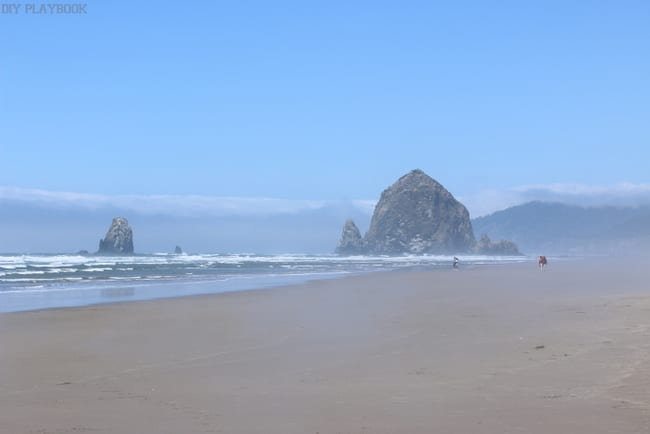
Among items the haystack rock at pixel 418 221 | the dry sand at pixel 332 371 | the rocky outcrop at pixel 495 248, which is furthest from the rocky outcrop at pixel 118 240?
the dry sand at pixel 332 371

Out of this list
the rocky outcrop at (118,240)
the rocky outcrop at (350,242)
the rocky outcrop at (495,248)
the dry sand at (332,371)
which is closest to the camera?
the dry sand at (332,371)

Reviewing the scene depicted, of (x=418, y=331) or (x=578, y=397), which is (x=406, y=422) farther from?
(x=418, y=331)

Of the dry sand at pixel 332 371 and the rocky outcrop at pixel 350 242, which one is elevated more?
the rocky outcrop at pixel 350 242

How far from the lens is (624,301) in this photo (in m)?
19.7

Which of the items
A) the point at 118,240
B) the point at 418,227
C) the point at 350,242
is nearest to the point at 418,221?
the point at 418,227

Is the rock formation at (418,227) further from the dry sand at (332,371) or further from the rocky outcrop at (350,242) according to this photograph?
the dry sand at (332,371)

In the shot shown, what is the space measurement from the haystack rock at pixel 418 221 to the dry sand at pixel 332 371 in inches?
4859

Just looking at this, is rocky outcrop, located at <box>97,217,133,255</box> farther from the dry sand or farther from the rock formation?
the dry sand

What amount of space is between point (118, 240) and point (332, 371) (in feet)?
353

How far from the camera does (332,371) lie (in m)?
9.96

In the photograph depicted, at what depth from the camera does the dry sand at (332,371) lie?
711 centimetres

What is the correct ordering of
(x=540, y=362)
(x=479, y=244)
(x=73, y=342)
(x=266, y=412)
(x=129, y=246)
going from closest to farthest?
1. (x=266, y=412)
2. (x=540, y=362)
3. (x=73, y=342)
4. (x=129, y=246)
5. (x=479, y=244)

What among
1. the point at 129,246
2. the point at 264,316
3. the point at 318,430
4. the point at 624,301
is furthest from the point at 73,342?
the point at 129,246

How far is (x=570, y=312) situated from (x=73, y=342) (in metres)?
10.9
